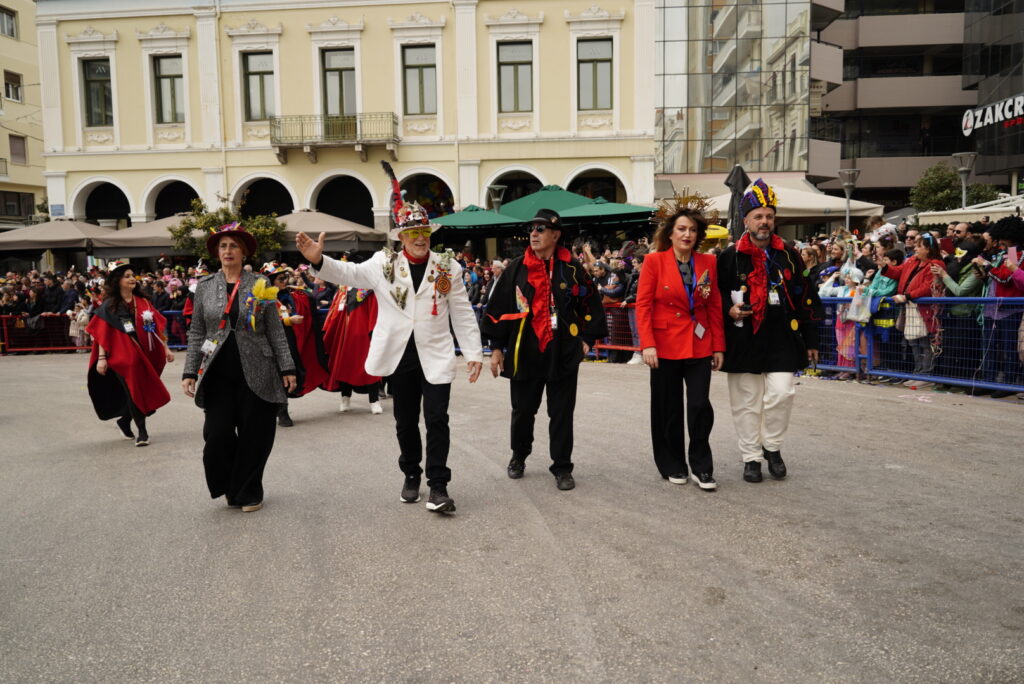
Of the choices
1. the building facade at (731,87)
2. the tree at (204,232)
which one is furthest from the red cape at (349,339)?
the building facade at (731,87)

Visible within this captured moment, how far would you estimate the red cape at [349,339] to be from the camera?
32.2 feet

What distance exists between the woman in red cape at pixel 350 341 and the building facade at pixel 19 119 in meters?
43.4

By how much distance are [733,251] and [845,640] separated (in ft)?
10.6

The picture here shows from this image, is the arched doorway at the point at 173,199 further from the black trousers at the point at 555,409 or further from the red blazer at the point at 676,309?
the red blazer at the point at 676,309

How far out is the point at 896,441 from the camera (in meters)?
7.49

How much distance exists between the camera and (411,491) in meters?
5.87

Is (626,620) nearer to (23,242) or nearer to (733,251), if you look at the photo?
(733,251)

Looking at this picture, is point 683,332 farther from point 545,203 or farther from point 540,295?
point 545,203

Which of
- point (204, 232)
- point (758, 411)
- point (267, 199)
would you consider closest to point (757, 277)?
point (758, 411)

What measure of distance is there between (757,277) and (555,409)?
1.73 meters

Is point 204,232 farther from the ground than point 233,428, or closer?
farther from the ground

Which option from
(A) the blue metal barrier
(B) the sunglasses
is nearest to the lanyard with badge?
(B) the sunglasses

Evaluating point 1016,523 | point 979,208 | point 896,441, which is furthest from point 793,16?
point 1016,523

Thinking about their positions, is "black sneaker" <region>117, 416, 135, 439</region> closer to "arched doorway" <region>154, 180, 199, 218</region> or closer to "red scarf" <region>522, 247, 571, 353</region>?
"red scarf" <region>522, 247, 571, 353</region>
